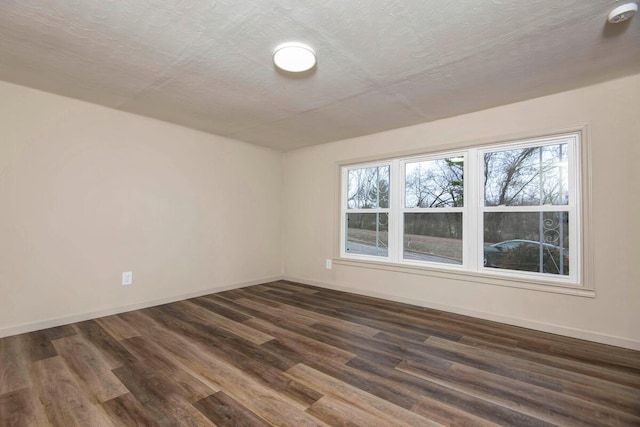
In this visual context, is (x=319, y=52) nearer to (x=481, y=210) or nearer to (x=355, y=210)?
(x=481, y=210)

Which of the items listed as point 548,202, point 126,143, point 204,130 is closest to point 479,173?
point 548,202

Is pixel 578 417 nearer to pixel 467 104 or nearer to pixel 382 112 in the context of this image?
pixel 467 104

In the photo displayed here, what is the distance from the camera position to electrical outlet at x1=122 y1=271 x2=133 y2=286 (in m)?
3.36

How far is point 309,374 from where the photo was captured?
81.2 inches

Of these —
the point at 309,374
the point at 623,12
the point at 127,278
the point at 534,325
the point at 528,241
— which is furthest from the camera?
the point at 127,278

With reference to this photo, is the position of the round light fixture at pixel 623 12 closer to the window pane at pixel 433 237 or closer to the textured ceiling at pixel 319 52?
the textured ceiling at pixel 319 52

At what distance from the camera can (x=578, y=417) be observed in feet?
5.41

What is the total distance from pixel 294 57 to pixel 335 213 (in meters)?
2.67

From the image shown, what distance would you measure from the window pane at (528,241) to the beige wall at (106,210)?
3.41 m

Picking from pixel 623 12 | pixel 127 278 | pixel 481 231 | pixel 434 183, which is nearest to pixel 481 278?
pixel 481 231

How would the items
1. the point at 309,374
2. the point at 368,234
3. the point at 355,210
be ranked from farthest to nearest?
the point at 355,210, the point at 368,234, the point at 309,374

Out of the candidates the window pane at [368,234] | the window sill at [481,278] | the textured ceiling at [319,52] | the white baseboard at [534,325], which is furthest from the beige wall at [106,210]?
the white baseboard at [534,325]

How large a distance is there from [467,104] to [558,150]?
989 millimetres

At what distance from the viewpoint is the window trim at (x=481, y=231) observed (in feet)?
8.76
